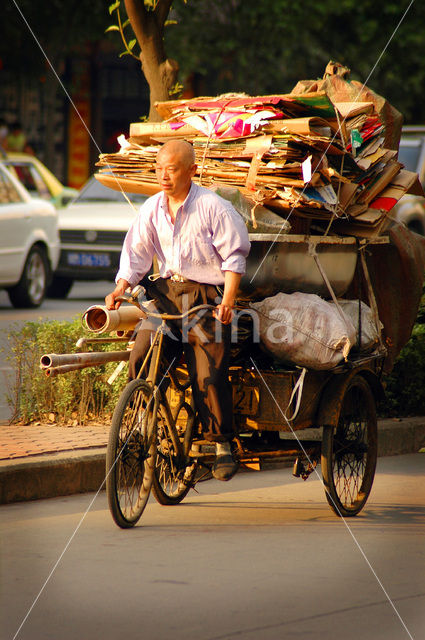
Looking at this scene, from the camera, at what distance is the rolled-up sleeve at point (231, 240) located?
5906mm

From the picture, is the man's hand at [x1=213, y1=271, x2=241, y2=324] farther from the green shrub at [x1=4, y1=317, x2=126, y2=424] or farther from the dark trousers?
the green shrub at [x1=4, y1=317, x2=126, y2=424]

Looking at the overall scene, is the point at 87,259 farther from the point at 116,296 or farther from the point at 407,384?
the point at 116,296

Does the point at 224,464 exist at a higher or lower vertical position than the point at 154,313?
lower

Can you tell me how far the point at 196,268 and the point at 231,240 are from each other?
9.6 inches

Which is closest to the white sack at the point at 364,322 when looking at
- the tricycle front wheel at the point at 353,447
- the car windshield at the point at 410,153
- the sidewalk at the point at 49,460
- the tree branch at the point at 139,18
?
the tricycle front wheel at the point at 353,447

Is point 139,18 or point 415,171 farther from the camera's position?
point 415,171

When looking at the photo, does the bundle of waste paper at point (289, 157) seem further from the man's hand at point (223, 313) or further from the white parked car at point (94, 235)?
the white parked car at point (94, 235)

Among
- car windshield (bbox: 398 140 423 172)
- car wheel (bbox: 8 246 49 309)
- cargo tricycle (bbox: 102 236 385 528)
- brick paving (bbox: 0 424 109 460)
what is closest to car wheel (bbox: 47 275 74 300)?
car wheel (bbox: 8 246 49 309)

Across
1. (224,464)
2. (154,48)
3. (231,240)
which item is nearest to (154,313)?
(231,240)

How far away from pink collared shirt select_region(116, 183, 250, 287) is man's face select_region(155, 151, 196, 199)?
7 cm

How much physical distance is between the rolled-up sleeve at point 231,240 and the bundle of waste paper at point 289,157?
34 centimetres

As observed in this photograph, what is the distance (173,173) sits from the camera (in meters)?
5.99

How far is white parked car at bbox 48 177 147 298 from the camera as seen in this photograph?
16469 mm

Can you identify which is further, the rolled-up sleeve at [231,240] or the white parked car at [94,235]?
the white parked car at [94,235]
